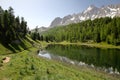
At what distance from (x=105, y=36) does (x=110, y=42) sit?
14726 millimetres

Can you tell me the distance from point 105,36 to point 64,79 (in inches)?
5264

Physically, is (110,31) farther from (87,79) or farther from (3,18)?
(87,79)

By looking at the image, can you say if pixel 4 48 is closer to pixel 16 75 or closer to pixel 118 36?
pixel 16 75

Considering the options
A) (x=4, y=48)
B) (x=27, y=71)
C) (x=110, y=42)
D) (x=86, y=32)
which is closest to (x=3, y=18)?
(x=4, y=48)

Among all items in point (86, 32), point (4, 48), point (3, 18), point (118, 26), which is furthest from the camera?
point (86, 32)

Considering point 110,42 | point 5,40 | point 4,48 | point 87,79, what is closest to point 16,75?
point 87,79

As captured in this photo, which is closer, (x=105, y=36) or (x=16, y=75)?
(x=16, y=75)

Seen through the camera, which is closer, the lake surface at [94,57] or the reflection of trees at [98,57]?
the lake surface at [94,57]

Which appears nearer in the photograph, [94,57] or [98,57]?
[98,57]

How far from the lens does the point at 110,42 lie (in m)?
141

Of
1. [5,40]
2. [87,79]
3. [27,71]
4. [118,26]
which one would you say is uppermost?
[118,26]

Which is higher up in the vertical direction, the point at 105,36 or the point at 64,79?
the point at 105,36

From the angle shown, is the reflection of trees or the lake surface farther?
the reflection of trees

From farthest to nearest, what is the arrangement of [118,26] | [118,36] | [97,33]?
[97,33], [118,26], [118,36]
